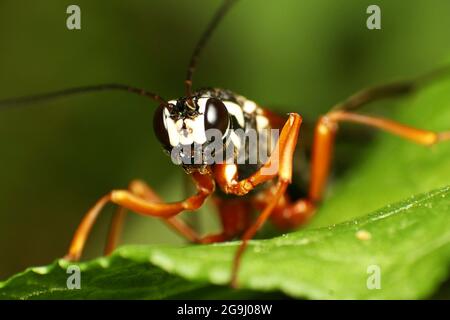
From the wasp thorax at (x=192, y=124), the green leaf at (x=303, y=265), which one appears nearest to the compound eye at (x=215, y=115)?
the wasp thorax at (x=192, y=124)

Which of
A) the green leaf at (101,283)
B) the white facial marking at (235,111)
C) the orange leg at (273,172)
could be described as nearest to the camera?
the green leaf at (101,283)

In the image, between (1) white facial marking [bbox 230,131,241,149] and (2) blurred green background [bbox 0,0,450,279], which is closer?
(1) white facial marking [bbox 230,131,241,149]

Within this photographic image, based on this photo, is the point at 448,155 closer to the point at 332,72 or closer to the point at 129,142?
the point at 332,72

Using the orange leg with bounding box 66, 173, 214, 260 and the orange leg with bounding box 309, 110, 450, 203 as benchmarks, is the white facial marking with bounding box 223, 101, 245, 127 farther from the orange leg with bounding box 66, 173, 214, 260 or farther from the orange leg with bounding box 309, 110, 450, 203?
the orange leg with bounding box 309, 110, 450, 203

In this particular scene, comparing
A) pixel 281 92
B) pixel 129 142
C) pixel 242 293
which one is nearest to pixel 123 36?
pixel 129 142

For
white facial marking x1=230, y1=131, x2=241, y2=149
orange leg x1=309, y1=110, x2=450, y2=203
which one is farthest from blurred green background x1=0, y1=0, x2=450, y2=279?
white facial marking x1=230, y1=131, x2=241, y2=149

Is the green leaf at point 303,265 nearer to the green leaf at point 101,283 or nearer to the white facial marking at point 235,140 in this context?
the green leaf at point 101,283

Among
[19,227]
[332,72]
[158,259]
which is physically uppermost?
[332,72]
